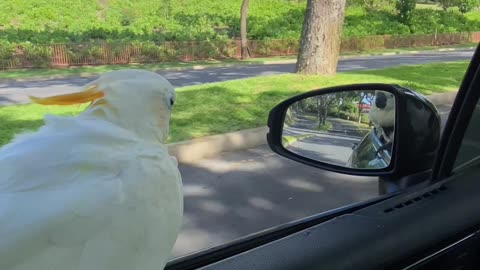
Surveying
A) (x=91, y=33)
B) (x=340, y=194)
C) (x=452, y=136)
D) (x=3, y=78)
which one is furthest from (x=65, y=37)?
(x=452, y=136)

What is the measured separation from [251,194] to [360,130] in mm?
2156

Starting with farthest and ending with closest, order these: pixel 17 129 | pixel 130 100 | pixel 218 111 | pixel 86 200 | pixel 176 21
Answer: pixel 176 21, pixel 218 111, pixel 17 129, pixel 130 100, pixel 86 200

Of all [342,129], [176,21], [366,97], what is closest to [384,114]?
[366,97]

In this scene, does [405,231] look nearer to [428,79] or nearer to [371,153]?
[371,153]

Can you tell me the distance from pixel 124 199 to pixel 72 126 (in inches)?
7.8

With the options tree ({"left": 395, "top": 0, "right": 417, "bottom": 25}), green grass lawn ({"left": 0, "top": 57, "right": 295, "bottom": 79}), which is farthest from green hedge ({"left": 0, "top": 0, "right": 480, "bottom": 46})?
green grass lawn ({"left": 0, "top": 57, "right": 295, "bottom": 79})

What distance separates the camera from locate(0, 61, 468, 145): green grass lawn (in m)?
5.61

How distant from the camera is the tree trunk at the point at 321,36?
8508 millimetres

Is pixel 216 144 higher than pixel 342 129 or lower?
lower

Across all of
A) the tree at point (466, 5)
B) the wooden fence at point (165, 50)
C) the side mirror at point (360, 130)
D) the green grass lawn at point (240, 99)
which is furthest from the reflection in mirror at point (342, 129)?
the tree at point (466, 5)

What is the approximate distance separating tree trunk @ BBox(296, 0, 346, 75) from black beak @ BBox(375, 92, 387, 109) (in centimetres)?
710

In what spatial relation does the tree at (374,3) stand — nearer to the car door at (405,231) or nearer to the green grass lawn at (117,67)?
the green grass lawn at (117,67)

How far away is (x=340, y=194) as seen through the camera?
3746 mm

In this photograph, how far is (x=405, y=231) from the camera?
1.25 metres
